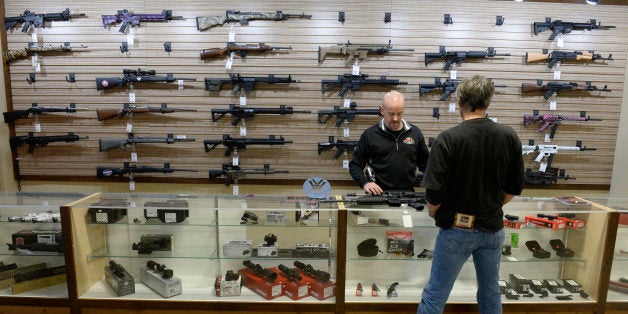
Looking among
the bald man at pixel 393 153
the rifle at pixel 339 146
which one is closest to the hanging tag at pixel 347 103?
the rifle at pixel 339 146

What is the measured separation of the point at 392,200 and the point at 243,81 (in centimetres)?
262

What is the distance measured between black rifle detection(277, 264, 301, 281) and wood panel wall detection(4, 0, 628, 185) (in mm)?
2094

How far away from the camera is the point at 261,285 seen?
115 inches

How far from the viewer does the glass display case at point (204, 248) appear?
113 inches

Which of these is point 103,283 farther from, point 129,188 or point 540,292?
point 540,292

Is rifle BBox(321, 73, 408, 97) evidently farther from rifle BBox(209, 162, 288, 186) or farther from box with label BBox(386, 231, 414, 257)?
box with label BBox(386, 231, 414, 257)

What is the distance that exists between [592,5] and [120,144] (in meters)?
6.06

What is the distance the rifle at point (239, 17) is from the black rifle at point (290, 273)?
2.98 metres

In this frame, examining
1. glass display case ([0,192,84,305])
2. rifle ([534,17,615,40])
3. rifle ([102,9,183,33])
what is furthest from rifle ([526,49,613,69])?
glass display case ([0,192,84,305])

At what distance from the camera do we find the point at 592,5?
477cm

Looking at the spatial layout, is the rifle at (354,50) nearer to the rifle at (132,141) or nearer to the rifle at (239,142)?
the rifle at (239,142)

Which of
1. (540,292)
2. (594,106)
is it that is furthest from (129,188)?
(594,106)

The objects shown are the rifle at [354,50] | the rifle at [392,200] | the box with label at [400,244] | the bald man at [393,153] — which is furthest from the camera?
the rifle at [354,50]

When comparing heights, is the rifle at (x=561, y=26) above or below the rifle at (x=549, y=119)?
above
